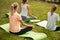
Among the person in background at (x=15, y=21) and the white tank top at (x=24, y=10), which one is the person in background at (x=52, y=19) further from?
the white tank top at (x=24, y=10)

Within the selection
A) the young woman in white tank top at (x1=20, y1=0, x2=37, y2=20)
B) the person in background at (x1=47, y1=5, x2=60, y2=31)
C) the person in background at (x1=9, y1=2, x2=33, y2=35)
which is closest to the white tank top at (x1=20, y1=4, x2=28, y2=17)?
the young woman in white tank top at (x1=20, y1=0, x2=37, y2=20)

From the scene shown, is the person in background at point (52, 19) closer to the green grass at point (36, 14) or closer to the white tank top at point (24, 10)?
the green grass at point (36, 14)

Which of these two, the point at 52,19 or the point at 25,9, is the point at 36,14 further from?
the point at 52,19

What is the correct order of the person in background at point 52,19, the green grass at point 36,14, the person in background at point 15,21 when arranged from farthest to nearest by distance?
the person in background at point 52,19, the green grass at point 36,14, the person in background at point 15,21

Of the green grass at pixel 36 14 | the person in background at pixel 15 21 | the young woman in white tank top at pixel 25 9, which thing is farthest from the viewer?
the young woman in white tank top at pixel 25 9

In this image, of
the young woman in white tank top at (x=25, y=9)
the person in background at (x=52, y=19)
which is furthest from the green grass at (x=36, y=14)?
the young woman in white tank top at (x=25, y=9)

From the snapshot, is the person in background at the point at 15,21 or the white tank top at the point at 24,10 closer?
the person in background at the point at 15,21

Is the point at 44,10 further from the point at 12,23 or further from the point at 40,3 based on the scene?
the point at 12,23

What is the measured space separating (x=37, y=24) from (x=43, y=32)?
2.45 ft

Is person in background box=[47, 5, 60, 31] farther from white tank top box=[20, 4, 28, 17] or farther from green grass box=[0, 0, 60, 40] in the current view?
white tank top box=[20, 4, 28, 17]

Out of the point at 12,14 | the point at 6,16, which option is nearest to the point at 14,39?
the point at 12,14

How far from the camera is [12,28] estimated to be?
16.7ft

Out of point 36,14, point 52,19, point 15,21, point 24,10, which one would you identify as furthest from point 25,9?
point 15,21

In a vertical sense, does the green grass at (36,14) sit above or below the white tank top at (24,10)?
below
